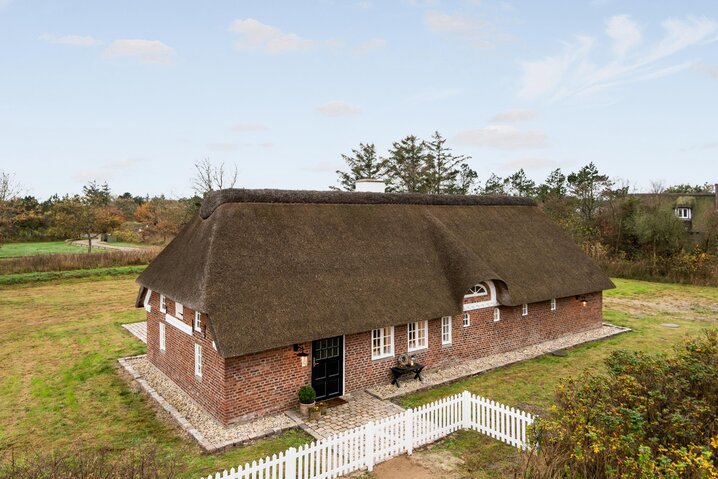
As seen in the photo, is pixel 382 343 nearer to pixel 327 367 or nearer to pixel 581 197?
pixel 327 367

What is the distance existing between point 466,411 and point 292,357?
184 inches

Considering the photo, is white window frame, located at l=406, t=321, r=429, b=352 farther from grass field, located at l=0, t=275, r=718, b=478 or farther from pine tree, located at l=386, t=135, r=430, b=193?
pine tree, located at l=386, t=135, r=430, b=193

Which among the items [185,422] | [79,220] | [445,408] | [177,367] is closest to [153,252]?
[79,220]

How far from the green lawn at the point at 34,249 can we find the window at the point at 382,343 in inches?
1734

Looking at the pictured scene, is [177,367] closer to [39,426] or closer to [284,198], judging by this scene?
[39,426]

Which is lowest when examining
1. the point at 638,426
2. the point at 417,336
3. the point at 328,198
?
the point at 417,336

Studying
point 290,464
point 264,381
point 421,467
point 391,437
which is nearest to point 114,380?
point 264,381

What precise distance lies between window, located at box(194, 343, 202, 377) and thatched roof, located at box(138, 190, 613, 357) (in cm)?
152

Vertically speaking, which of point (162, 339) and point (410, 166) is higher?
point (410, 166)

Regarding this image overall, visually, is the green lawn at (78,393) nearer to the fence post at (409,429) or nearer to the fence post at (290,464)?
the fence post at (290,464)

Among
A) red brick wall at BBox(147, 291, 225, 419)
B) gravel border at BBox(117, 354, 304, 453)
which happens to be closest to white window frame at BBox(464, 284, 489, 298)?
gravel border at BBox(117, 354, 304, 453)

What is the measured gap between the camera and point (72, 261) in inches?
1423

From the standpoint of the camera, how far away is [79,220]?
49625 mm

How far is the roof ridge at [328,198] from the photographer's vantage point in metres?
13.4
